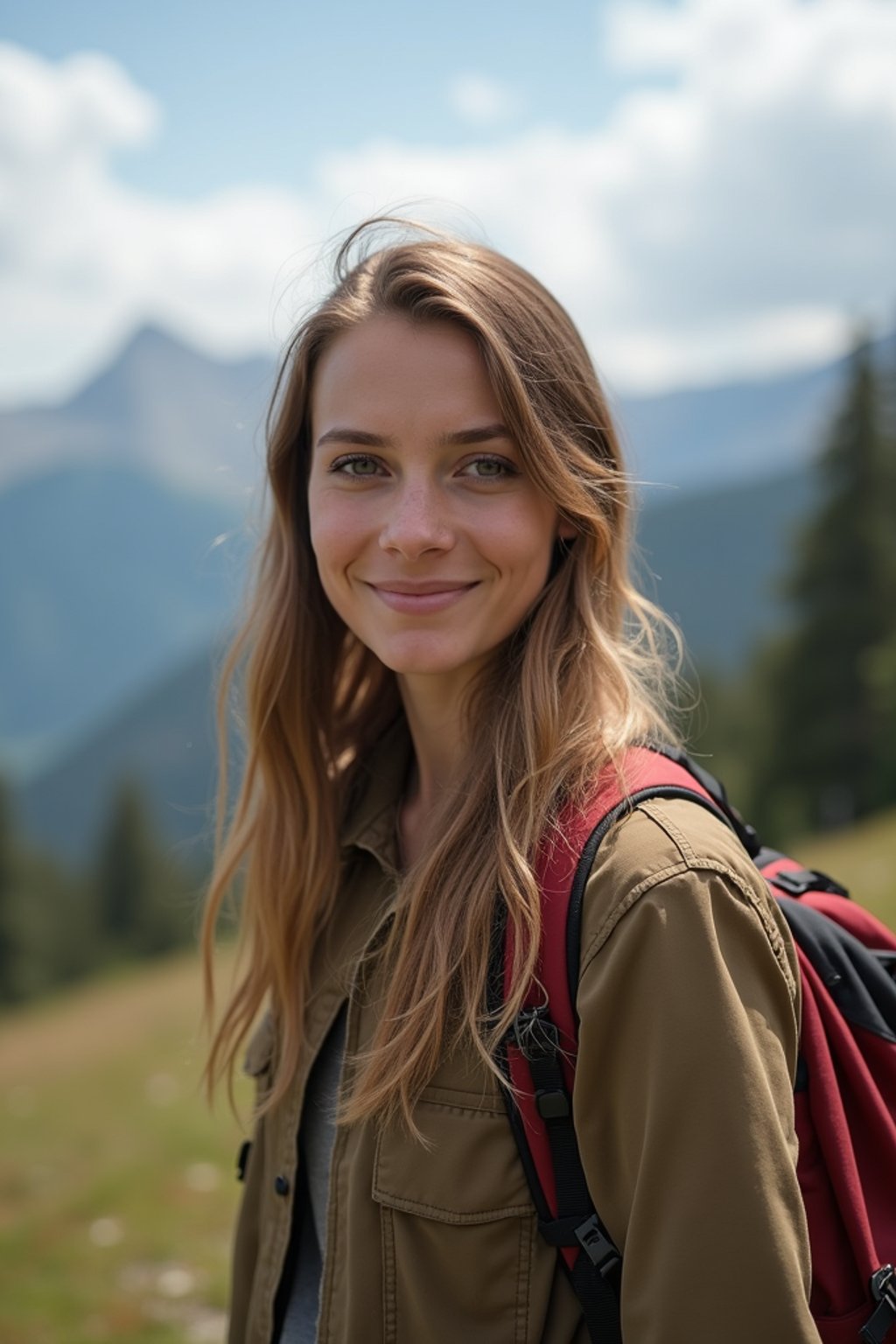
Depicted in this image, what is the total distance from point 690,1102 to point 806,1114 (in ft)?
1.30

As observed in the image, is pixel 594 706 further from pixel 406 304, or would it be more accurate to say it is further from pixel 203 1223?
pixel 203 1223

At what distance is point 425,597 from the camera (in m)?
2.56

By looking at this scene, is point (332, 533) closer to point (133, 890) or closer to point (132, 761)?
point (133, 890)

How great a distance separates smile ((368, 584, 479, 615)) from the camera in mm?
2555

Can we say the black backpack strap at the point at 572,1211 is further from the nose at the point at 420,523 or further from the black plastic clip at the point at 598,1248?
the nose at the point at 420,523

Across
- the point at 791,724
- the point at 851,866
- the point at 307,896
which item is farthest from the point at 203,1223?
the point at 791,724

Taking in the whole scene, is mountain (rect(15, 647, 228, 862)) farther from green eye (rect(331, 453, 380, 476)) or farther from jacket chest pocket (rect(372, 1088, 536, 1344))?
jacket chest pocket (rect(372, 1088, 536, 1344))

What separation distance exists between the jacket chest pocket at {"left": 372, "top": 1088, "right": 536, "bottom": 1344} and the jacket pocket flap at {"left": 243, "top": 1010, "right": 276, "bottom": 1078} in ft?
2.59

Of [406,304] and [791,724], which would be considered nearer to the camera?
[406,304]

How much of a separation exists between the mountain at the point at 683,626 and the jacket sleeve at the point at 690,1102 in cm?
13725

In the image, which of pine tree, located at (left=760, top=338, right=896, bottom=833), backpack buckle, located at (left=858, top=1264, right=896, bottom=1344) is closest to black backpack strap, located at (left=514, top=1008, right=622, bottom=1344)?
backpack buckle, located at (left=858, top=1264, right=896, bottom=1344)

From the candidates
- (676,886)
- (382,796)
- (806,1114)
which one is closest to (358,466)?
(382,796)

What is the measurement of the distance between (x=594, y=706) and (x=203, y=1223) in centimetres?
624

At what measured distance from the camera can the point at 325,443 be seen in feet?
8.61
